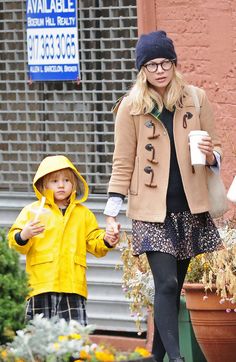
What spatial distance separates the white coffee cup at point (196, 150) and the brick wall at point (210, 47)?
178 cm

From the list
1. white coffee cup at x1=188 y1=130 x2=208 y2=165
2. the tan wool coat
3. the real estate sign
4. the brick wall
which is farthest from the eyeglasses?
the real estate sign

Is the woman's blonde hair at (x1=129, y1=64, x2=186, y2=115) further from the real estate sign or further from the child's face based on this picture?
the real estate sign

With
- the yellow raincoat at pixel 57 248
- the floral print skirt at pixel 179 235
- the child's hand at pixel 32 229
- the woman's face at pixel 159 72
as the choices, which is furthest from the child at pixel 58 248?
the woman's face at pixel 159 72

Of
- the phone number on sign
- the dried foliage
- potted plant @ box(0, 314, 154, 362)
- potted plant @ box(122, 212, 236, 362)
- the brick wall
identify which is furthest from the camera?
the phone number on sign

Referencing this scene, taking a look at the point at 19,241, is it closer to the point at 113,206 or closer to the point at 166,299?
the point at 113,206

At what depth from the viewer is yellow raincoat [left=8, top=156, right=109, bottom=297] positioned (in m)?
7.15

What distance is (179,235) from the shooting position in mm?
6965

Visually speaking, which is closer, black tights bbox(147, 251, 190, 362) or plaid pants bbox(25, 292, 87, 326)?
black tights bbox(147, 251, 190, 362)

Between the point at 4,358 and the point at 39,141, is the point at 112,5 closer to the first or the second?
the point at 39,141

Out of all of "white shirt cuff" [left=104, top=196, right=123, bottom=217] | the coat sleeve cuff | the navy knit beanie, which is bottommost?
the coat sleeve cuff

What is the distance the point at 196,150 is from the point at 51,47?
9.23 feet

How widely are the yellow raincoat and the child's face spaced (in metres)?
0.04

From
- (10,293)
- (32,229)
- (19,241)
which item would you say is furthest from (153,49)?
(10,293)

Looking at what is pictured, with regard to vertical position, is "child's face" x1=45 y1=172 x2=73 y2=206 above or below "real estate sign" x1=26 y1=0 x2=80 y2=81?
below
